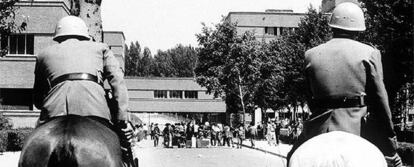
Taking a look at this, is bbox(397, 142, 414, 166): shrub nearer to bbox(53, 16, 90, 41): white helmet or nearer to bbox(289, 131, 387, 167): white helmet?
bbox(53, 16, 90, 41): white helmet

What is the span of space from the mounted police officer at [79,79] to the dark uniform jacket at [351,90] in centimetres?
193

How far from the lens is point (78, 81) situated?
622 cm

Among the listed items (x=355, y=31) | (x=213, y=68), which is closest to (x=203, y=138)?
(x=213, y=68)

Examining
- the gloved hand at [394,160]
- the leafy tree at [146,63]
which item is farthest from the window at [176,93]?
the gloved hand at [394,160]

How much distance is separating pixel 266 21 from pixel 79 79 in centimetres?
8819

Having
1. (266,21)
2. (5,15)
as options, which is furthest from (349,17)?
(266,21)

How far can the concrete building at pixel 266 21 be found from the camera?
92375 millimetres

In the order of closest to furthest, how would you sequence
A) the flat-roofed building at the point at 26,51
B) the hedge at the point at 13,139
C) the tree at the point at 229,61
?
the hedge at the point at 13,139 < the flat-roofed building at the point at 26,51 < the tree at the point at 229,61

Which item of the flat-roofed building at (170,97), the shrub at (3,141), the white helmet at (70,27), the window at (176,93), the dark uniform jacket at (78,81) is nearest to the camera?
the dark uniform jacket at (78,81)

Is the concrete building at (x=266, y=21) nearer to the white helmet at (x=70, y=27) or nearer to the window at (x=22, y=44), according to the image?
the window at (x=22, y=44)

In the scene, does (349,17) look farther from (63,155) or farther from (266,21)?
(266,21)

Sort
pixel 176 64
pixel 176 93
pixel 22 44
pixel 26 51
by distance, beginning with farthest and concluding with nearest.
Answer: pixel 176 64
pixel 176 93
pixel 26 51
pixel 22 44

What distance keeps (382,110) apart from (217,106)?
8630 centimetres

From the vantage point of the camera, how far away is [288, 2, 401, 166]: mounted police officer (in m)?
5.57
